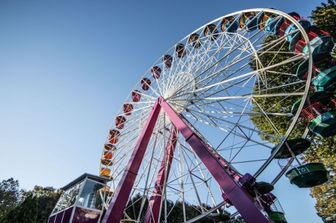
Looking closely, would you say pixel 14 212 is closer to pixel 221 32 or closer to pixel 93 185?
pixel 93 185

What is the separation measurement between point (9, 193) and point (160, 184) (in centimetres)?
3049

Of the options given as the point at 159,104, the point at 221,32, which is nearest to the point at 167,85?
the point at 159,104

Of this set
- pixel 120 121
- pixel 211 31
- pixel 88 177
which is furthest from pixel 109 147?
pixel 211 31

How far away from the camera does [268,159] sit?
7660mm

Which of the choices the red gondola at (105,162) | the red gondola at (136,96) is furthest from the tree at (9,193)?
the red gondola at (136,96)

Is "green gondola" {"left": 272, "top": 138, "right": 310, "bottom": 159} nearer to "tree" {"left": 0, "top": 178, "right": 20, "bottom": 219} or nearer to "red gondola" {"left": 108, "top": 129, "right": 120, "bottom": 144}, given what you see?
"red gondola" {"left": 108, "top": 129, "right": 120, "bottom": 144}

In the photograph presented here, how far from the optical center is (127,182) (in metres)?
8.83

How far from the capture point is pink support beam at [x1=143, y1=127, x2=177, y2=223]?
9805mm

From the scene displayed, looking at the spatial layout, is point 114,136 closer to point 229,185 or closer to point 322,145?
point 229,185

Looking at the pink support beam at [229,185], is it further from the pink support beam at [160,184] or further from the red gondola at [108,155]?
the red gondola at [108,155]

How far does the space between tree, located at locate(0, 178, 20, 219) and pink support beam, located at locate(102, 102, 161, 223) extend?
28.8 meters

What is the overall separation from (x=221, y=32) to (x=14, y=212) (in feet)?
47.8

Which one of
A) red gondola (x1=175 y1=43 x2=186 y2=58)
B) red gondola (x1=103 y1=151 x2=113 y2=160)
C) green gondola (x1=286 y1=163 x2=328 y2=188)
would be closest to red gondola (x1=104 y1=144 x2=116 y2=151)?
red gondola (x1=103 y1=151 x2=113 y2=160)

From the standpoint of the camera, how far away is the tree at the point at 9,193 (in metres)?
30.9
